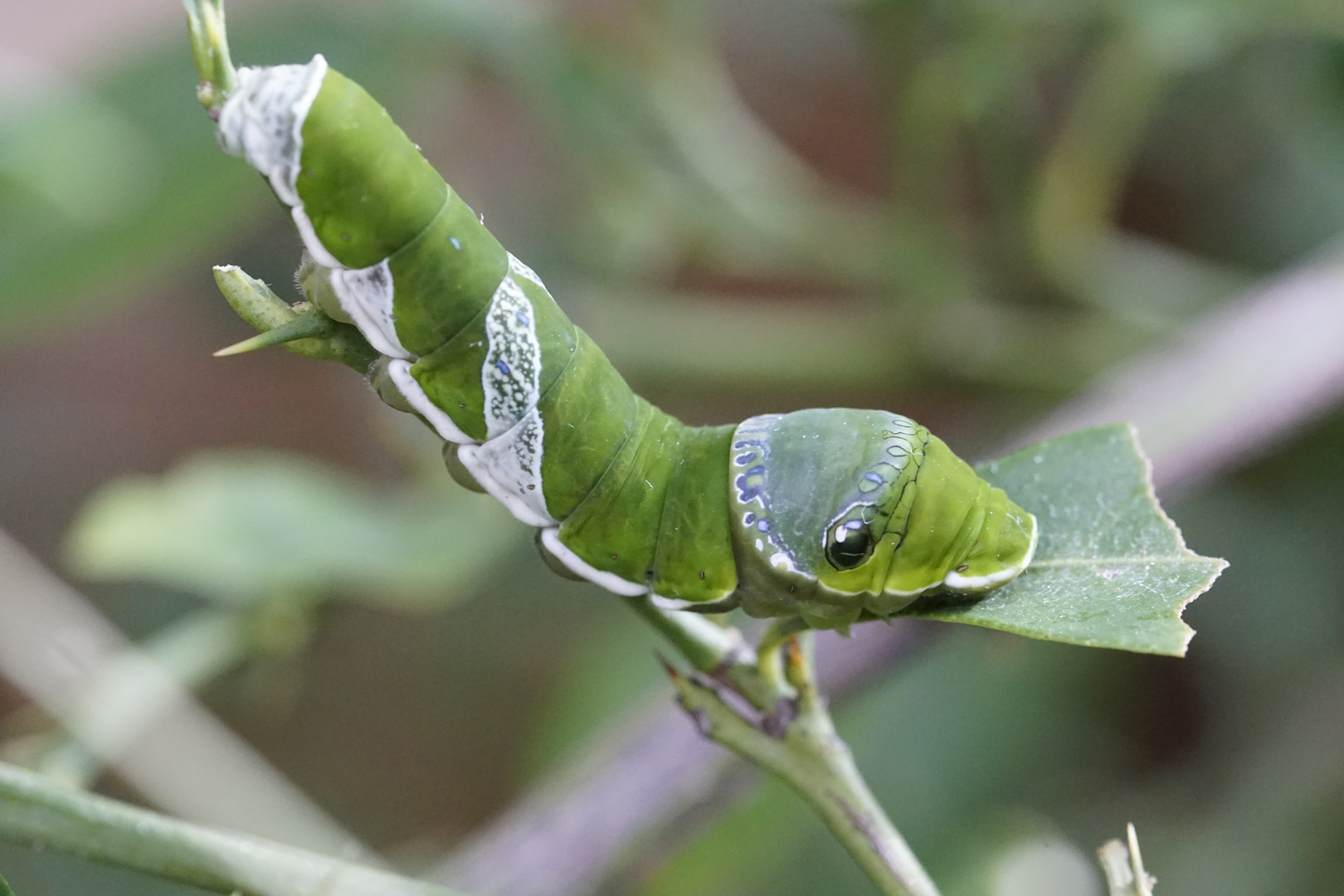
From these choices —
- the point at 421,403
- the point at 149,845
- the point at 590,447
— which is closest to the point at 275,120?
the point at 421,403

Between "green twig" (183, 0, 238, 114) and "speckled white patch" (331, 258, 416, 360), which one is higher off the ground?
"green twig" (183, 0, 238, 114)

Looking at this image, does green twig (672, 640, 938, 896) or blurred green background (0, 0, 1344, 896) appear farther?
blurred green background (0, 0, 1344, 896)

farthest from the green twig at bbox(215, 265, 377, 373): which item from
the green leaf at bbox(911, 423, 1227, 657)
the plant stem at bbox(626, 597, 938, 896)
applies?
the green leaf at bbox(911, 423, 1227, 657)

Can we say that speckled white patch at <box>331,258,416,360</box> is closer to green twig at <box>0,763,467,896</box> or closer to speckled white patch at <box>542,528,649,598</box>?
speckled white patch at <box>542,528,649,598</box>

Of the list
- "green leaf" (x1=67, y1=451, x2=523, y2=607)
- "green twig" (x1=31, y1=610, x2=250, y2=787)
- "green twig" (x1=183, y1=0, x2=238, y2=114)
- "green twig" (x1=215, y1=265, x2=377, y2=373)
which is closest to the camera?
"green twig" (x1=183, y1=0, x2=238, y2=114)

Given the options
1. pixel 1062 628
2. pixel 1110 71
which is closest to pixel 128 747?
pixel 1062 628

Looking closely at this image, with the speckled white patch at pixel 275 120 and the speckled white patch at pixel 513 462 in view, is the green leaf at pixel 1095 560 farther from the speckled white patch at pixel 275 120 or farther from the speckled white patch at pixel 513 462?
the speckled white patch at pixel 275 120
